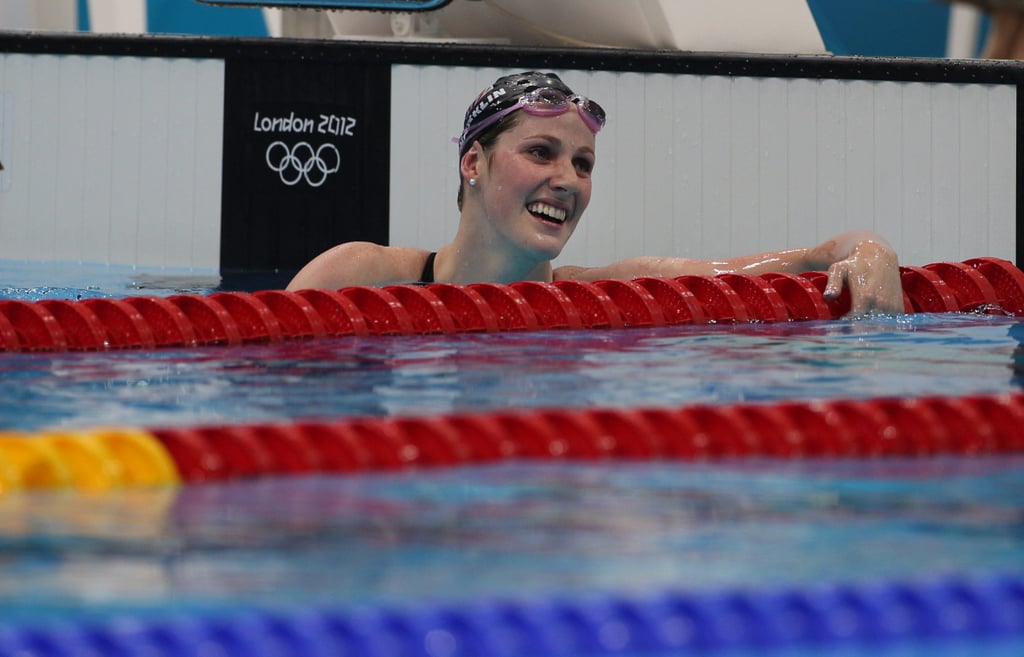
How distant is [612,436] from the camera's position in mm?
2334

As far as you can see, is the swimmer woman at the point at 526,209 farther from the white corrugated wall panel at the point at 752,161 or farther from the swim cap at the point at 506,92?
the white corrugated wall panel at the point at 752,161

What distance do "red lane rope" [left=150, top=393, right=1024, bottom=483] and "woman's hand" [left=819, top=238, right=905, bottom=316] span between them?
1.74 m

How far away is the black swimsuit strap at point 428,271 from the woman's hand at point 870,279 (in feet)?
4.12

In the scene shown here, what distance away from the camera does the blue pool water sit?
1552mm

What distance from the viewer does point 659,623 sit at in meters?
1.49

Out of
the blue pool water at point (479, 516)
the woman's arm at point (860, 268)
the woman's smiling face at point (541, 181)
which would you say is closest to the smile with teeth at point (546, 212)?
the woman's smiling face at point (541, 181)

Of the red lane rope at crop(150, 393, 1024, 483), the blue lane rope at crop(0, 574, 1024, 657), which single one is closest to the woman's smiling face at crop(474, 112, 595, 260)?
the red lane rope at crop(150, 393, 1024, 483)

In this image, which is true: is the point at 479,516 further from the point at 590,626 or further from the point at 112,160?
the point at 112,160

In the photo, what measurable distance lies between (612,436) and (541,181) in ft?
6.58

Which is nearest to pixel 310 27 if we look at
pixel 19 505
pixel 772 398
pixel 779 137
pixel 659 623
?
pixel 779 137

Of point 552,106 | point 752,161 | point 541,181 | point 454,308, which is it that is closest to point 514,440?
point 454,308

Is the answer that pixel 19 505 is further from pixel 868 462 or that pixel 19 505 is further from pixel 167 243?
pixel 167 243

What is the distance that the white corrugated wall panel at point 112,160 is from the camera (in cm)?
688

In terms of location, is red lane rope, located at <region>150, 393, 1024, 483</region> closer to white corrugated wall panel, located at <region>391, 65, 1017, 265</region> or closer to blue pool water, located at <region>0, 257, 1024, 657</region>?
blue pool water, located at <region>0, 257, 1024, 657</region>
